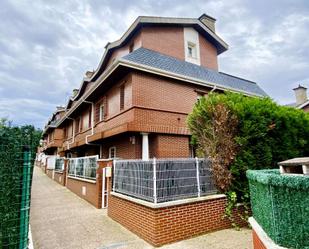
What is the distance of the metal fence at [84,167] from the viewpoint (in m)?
9.87

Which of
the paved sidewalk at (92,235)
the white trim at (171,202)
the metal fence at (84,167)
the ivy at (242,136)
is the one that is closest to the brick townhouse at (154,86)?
the metal fence at (84,167)

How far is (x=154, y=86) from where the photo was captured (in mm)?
10414

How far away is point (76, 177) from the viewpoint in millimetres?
12742

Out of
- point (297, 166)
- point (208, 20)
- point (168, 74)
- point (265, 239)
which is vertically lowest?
point (265, 239)

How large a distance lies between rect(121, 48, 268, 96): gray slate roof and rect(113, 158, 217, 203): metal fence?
5.79 meters

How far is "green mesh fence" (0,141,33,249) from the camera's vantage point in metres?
2.91

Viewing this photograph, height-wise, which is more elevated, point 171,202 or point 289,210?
→ point 289,210

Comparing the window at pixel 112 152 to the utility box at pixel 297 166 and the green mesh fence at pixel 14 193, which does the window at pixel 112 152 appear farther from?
the utility box at pixel 297 166

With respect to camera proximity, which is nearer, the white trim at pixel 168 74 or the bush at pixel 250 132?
the bush at pixel 250 132

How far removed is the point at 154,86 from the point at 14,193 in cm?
820

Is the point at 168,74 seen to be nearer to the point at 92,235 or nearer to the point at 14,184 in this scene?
the point at 92,235

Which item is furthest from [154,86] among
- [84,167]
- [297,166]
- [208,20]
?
[208,20]

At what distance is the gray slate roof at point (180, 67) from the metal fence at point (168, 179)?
5786 mm

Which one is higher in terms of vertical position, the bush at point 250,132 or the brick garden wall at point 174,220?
the bush at point 250,132
